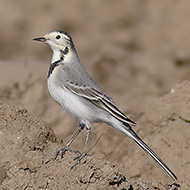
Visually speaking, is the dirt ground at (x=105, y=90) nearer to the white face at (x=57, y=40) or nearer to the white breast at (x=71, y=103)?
the white breast at (x=71, y=103)

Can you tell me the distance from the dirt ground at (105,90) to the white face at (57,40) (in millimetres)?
965

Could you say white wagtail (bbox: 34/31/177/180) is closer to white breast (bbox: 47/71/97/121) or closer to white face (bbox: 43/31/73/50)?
white breast (bbox: 47/71/97/121)

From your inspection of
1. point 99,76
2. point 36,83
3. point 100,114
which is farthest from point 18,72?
point 100,114

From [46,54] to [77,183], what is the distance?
8642mm

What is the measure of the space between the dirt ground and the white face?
3.16 feet

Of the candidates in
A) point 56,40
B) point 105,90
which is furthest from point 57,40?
Answer: point 105,90

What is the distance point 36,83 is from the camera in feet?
33.5

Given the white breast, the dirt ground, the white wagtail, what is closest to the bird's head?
the white wagtail

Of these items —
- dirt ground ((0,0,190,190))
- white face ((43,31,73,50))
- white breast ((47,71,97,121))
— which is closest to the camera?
dirt ground ((0,0,190,190))

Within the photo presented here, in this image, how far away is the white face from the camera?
7246mm

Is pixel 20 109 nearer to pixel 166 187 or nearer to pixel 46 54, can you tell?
pixel 166 187

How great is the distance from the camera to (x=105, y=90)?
1164 cm

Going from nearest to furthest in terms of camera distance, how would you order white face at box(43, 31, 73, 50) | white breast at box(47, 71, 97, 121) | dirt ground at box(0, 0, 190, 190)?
dirt ground at box(0, 0, 190, 190) < white breast at box(47, 71, 97, 121) < white face at box(43, 31, 73, 50)

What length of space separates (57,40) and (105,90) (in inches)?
176
